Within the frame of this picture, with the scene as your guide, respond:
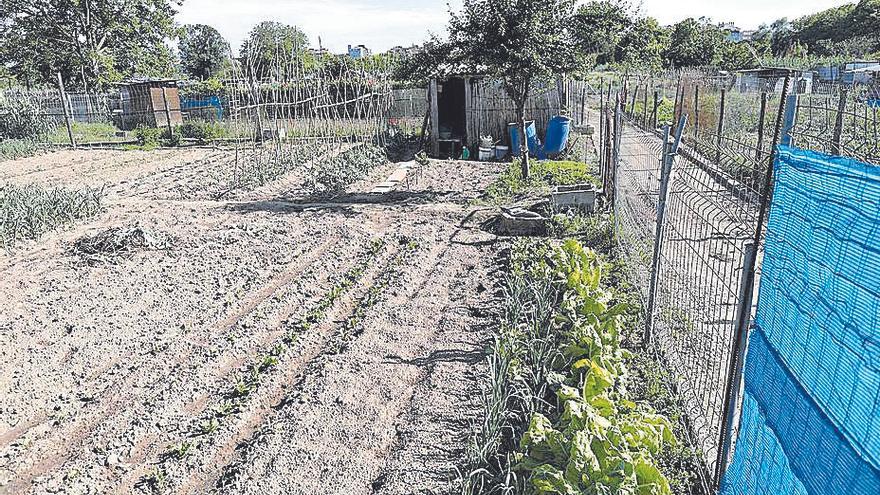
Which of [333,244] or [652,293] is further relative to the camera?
[333,244]

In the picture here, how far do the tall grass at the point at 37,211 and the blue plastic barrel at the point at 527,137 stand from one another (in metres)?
8.77

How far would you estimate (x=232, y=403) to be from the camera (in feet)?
14.3

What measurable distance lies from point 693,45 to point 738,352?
49.1m

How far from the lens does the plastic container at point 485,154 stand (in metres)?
14.7

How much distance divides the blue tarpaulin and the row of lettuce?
1.95 feet

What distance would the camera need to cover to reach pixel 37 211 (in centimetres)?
875

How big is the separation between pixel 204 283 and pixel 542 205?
4674 millimetres

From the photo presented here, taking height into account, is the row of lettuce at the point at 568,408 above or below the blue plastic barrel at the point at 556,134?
below

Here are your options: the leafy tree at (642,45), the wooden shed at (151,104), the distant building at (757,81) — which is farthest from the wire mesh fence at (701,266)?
the leafy tree at (642,45)

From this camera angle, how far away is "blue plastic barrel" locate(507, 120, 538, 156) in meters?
14.1

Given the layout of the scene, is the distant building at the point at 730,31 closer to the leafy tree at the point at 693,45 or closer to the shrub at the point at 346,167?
the leafy tree at the point at 693,45

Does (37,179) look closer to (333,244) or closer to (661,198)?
(333,244)

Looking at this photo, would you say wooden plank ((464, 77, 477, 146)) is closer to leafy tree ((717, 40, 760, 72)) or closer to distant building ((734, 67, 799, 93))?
distant building ((734, 67, 799, 93))

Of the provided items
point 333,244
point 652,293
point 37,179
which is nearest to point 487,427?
point 652,293
